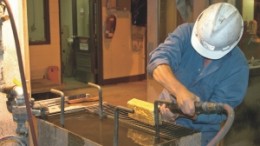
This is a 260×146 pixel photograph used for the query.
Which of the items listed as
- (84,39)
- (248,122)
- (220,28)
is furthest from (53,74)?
(220,28)

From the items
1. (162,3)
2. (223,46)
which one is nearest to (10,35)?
(223,46)

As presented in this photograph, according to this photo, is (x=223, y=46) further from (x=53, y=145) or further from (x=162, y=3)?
(x=162, y=3)

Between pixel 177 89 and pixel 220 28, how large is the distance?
0.95 feet

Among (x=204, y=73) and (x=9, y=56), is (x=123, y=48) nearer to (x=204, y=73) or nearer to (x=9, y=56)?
(x=204, y=73)

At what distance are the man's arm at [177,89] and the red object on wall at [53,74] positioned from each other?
176 inches

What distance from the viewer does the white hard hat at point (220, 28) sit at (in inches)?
56.3

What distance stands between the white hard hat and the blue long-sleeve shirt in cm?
13

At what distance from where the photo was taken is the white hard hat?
143cm

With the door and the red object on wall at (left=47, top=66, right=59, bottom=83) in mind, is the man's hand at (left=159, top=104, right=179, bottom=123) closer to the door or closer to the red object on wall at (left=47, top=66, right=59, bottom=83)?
the red object on wall at (left=47, top=66, right=59, bottom=83)

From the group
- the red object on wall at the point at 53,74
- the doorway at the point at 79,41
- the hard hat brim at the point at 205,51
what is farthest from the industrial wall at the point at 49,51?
the hard hat brim at the point at 205,51

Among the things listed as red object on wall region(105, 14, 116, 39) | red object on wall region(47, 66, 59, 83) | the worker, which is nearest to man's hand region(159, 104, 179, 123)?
the worker

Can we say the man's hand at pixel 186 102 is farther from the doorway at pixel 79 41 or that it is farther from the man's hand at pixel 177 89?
the doorway at pixel 79 41

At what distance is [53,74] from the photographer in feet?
19.0

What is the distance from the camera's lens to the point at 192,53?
170cm
